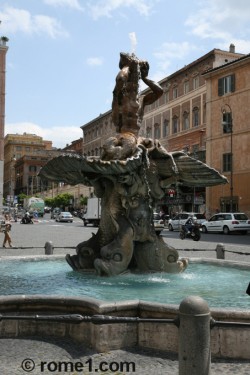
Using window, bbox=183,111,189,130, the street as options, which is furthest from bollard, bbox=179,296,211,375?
window, bbox=183,111,189,130

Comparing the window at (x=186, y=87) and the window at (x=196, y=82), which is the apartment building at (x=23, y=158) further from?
the window at (x=196, y=82)

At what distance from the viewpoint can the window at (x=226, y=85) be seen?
4509cm

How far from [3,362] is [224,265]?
7.35 meters

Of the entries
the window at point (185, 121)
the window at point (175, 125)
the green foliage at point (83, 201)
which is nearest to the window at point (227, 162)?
the window at point (185, 121)

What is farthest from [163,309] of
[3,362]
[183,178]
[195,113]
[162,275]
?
[195,113]

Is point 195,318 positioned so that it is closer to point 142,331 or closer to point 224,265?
point 142,331

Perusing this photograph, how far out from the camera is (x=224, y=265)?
11.5 metres

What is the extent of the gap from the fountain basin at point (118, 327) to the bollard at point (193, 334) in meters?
1.15

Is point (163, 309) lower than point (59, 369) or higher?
higher

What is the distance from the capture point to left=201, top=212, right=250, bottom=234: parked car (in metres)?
34.6

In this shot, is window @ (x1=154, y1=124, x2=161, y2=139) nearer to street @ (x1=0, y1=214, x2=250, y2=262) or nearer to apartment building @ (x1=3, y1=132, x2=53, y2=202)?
street @ (x1=0, y1=214, x2=250, y2=262)

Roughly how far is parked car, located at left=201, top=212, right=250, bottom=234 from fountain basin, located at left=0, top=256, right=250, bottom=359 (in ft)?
97.4

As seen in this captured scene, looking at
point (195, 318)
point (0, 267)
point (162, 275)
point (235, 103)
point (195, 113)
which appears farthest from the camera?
point (195, 113)

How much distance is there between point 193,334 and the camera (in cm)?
415
